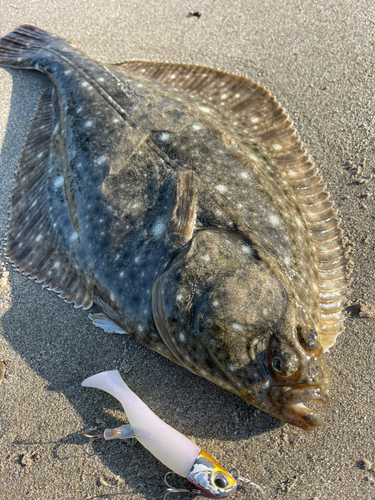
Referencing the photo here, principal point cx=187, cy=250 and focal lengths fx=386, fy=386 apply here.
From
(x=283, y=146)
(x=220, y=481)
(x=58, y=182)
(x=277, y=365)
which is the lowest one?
(x=220, y=481)

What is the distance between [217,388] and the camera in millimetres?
2539

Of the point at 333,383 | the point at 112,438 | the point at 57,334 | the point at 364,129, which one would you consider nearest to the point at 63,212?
the point at 57,334

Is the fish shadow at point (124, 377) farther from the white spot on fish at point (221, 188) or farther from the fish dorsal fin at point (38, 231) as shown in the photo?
the white spot on fish at point (221, 188)

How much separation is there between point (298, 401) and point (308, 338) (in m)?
0.33

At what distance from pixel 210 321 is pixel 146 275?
0.62 m

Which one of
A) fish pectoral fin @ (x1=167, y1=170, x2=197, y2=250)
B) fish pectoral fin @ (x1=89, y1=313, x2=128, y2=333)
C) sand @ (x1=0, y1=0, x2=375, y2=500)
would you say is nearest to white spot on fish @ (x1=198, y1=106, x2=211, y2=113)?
sand @ (x1=0, y1=0, x2=375, y2=500)

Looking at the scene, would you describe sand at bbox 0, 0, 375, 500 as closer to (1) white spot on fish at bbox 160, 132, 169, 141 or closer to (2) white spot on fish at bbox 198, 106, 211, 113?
(2) white spot on fish at bbox 198, 106, 211, 113

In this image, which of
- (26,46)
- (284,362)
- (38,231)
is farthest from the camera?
(26,46)

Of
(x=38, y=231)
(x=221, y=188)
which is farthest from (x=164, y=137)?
(x=38, y=231)

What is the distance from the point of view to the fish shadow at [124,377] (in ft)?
7.88

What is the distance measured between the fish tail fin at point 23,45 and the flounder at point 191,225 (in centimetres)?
49

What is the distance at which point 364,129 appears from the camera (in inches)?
133

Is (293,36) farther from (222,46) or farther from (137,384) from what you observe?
(137,384)

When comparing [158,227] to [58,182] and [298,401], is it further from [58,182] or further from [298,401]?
[298,401]
